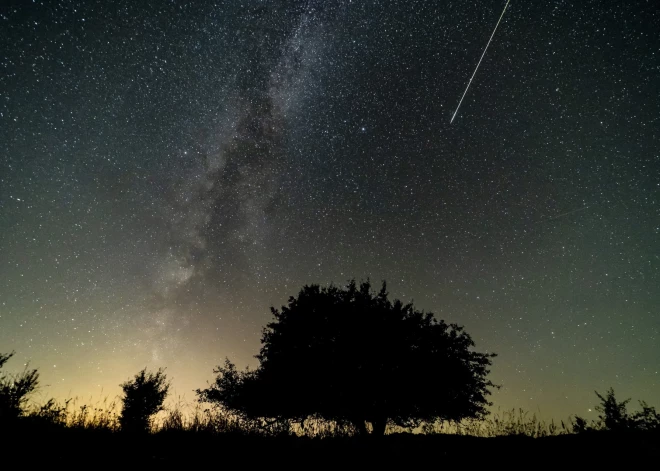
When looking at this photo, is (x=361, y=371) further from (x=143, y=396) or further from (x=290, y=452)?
(x=143, y=396)

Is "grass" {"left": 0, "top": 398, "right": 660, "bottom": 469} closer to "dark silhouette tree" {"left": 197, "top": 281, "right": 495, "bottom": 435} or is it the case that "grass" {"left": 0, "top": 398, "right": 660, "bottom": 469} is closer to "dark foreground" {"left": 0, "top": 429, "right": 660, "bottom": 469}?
"dark foreground" {"left": 0, "top": 429, "right": 660, "bottom": 469}

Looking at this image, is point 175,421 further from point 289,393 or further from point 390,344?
point 390,344

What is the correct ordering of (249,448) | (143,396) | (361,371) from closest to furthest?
(249,448) → (361,371) → (143,396)

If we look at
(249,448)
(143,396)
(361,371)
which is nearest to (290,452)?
(249,448)

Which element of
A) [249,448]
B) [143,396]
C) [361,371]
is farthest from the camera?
[143,396]

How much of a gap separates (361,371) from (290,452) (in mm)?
8393

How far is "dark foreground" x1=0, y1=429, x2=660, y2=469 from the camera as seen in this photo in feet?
15.1

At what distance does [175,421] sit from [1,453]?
11.3 ft

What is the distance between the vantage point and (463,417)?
13969 millimetres

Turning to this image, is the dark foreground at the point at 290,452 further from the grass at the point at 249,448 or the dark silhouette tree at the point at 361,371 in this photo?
the dark silhouette tree at the point at 361,371

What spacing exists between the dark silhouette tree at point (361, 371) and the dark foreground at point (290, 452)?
694cm

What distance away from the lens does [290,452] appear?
566 cm

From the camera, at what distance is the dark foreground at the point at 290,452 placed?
461 cm

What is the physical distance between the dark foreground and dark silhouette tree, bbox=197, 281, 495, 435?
6.94 m
